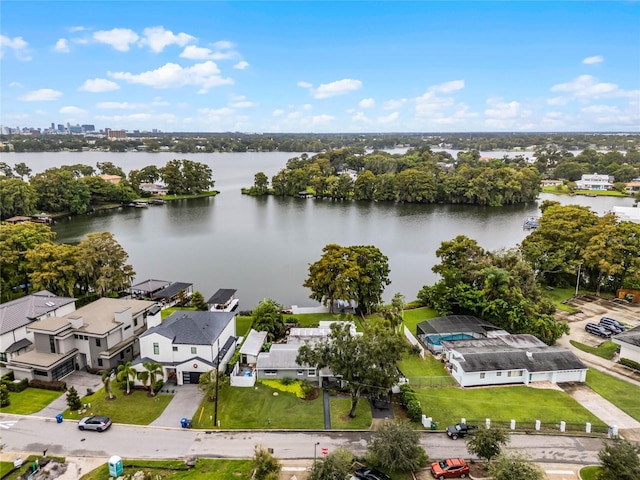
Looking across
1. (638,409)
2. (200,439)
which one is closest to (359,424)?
(200,439)

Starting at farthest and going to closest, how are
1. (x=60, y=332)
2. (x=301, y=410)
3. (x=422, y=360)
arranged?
1. (x=422, y=360)
2. (x=60, y=332)
3. (x=301, y=410)

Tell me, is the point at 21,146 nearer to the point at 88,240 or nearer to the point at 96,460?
the point at 88,240

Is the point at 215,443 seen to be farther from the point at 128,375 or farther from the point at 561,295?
Answer: the point at 561,295

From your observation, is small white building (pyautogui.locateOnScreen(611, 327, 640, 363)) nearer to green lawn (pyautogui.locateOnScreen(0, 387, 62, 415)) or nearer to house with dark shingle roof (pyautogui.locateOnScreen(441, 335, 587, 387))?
house with dark shingle roof (pyautogui.locateOnScreen(441, 335, 587, 387))

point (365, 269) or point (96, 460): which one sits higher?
point (365, 269)

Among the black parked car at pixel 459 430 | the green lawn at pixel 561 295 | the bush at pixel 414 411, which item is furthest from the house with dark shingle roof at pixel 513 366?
the green lawn at pixel 561 295

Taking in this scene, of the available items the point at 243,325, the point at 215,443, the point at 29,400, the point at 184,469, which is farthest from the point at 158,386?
the point at 243,325

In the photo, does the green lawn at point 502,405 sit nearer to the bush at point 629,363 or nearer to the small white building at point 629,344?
the bush at point 629,363
